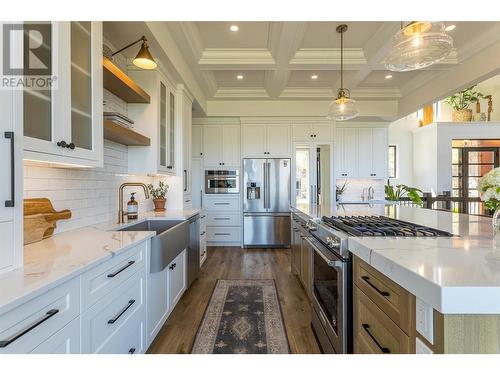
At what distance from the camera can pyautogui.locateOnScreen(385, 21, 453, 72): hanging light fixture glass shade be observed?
1.81 metres

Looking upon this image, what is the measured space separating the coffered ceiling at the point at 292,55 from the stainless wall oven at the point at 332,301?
2.29 metres

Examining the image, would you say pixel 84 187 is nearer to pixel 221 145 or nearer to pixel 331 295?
pixel 331 295

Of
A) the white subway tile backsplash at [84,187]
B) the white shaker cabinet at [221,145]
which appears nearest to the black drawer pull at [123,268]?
the white subway tile backsplash at [84,187]

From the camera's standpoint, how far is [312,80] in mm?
4395

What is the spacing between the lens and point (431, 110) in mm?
7195

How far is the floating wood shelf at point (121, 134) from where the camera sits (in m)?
2.02

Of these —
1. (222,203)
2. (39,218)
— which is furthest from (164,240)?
(222,203)

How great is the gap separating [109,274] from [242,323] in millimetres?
1377

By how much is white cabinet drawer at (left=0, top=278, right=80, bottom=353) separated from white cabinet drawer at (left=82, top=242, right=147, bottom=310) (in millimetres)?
64

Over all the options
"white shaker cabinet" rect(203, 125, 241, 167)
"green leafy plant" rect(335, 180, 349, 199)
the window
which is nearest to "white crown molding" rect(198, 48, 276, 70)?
"white shaker cabinet" rect(203, 125, 241, 167)
